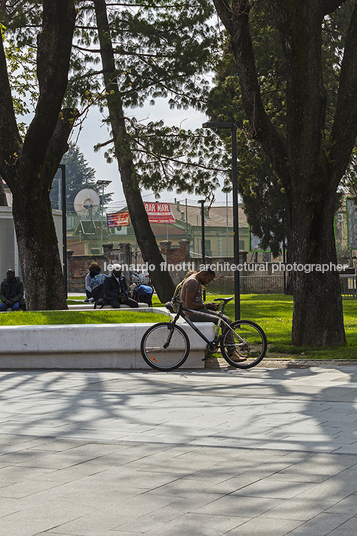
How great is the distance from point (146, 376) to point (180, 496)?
5265 millimetres

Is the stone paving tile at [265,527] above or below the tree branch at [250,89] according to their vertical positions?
below

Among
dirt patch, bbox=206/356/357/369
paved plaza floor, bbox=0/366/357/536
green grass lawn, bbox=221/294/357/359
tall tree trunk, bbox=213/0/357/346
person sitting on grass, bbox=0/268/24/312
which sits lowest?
dirt patch, bbox=206/356/357/369

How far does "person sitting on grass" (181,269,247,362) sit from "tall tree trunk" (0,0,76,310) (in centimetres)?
416

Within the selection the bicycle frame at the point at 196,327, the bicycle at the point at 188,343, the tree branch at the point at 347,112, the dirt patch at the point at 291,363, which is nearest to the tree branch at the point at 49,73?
the bicycle frame at the point at 196,327

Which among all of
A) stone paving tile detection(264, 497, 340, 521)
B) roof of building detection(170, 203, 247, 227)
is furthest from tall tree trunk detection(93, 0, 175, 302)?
roof of building detection(170, 203, 247, 227)

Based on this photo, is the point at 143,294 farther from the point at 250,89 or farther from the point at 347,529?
the point at 347,529

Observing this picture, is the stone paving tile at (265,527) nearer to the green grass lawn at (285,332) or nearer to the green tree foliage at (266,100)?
the green grass lawn at (285,332)

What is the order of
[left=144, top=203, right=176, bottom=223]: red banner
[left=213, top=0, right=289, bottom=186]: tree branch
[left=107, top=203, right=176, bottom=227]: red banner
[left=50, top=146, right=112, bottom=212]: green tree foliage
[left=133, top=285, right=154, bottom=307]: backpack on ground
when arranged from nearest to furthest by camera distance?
[left=213, top=0, right=289, bottom=186]: tree branch → [left=133, top=285, right=154, bottom=307]: backpack on ground → [left=107, top=203, right=176, bottom=227]: red banner → [left=144, top=203, right=176, bottom=223]: red banner → [left=50, top=146, right=112, bottom=212]: green tree foliage

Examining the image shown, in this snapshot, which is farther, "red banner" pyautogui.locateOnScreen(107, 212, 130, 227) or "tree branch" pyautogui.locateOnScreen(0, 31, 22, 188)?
"red banner" pyautogui.locateOnScreen(107, 212, 130, 227)

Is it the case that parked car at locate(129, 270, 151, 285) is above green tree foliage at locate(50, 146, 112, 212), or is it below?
below

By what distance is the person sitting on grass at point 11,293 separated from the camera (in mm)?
15617

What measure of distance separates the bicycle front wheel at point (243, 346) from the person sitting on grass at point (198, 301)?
0.03m

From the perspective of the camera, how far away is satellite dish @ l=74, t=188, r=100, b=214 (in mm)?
54219

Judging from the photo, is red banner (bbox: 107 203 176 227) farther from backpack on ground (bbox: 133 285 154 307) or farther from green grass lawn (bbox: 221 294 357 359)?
backpack on ground (bbox: 133 285 154 307)
